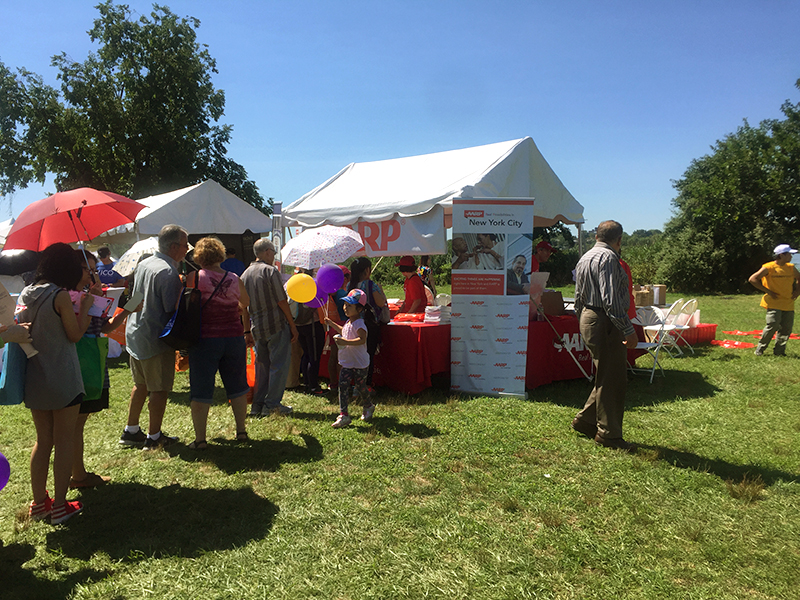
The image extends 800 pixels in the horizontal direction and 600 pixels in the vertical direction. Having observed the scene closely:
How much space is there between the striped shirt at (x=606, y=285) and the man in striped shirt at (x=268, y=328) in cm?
290

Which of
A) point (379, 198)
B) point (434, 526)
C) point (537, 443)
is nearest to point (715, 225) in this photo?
point (379, 198)

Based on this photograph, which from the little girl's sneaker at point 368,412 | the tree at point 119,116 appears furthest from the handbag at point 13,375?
the tree at point 119,116

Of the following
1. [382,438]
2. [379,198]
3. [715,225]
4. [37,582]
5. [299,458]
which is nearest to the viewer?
[37,582]

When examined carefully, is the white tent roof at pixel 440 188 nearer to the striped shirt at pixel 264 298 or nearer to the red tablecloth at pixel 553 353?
the red tablecloth at pixel 553 353

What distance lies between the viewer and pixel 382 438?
498 centimetres

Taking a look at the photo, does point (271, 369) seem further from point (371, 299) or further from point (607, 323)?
point (607, 323)

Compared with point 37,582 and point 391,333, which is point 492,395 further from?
point 37,582

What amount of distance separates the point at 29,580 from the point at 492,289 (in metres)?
4.93

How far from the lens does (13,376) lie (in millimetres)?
3186

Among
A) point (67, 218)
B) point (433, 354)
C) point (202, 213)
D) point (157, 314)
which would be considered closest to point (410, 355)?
point (433, 354)

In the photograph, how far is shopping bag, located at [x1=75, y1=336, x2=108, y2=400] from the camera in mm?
3605

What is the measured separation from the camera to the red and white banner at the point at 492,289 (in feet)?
20.6

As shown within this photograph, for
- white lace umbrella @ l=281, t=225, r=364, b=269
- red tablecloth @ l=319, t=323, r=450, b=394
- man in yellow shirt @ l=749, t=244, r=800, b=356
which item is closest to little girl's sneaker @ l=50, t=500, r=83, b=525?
white lace umbrella @ l=281, t=225, r=364, b=269

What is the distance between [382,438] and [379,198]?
14.3ft
